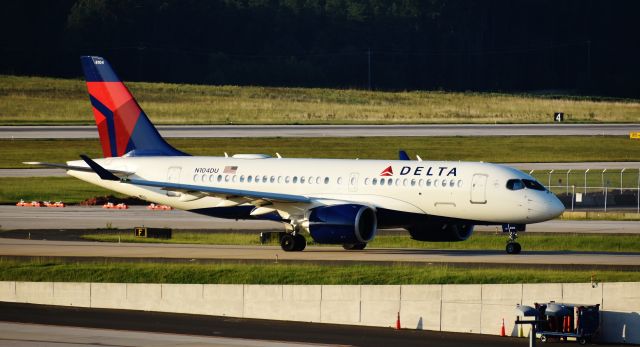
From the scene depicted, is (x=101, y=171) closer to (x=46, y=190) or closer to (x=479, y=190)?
(x=479, y=190)

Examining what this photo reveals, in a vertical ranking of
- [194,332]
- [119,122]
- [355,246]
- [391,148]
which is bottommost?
[194,332]

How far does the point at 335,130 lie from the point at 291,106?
1320 inches

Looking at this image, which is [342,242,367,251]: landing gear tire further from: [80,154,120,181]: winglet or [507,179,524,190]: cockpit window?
[80,154,120,181]: winglet

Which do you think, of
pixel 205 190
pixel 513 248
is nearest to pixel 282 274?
pixel 205 190

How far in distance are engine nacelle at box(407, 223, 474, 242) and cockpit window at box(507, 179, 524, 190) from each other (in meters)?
2.75

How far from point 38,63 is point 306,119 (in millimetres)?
63175

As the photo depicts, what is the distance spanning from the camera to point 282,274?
42.7 metres

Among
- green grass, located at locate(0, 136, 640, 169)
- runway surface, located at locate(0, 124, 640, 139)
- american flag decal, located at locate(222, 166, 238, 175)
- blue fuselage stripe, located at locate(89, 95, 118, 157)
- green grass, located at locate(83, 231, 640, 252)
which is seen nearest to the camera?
green grass, located at locate(83, 231, 640, 252)

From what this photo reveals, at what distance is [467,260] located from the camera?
46906 mm

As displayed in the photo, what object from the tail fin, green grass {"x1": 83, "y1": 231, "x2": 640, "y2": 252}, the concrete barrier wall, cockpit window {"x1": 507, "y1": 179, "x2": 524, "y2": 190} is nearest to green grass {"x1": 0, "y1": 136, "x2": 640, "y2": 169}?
the tail fin

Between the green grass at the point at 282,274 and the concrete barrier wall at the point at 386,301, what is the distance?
6.88ft


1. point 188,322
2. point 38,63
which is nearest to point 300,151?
point 188,322

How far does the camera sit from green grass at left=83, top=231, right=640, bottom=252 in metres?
54.2

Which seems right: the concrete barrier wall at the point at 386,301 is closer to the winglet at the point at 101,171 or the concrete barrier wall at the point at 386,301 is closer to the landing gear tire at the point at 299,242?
the landing gear tire at the point at 299,242
